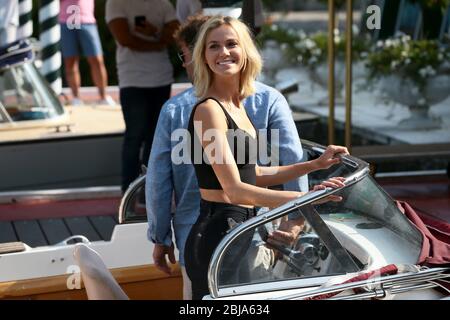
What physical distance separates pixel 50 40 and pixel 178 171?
217 inches

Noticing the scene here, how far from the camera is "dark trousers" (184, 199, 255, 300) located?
307cm

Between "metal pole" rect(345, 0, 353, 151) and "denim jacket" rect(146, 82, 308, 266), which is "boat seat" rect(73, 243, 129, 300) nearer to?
"denim jacket" rect(146, 82, 308, 266)

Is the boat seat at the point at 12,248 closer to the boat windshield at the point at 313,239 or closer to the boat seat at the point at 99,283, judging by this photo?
the boat seat at the point at 99,283

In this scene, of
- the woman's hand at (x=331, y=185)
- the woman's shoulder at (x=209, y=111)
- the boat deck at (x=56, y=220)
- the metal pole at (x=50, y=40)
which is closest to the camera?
the woman's hand at (x=331, y=185)

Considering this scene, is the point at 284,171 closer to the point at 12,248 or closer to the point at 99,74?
the point at 12,248

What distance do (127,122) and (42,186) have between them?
1299 mm

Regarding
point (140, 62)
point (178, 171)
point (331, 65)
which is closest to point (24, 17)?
point (140, 62)

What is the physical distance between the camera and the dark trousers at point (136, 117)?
6.00m

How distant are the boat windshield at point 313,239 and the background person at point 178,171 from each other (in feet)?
1.56

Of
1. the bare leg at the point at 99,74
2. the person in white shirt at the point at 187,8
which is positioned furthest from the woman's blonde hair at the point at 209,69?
the bare leg at the point at 99,74

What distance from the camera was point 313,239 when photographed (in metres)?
2.92
